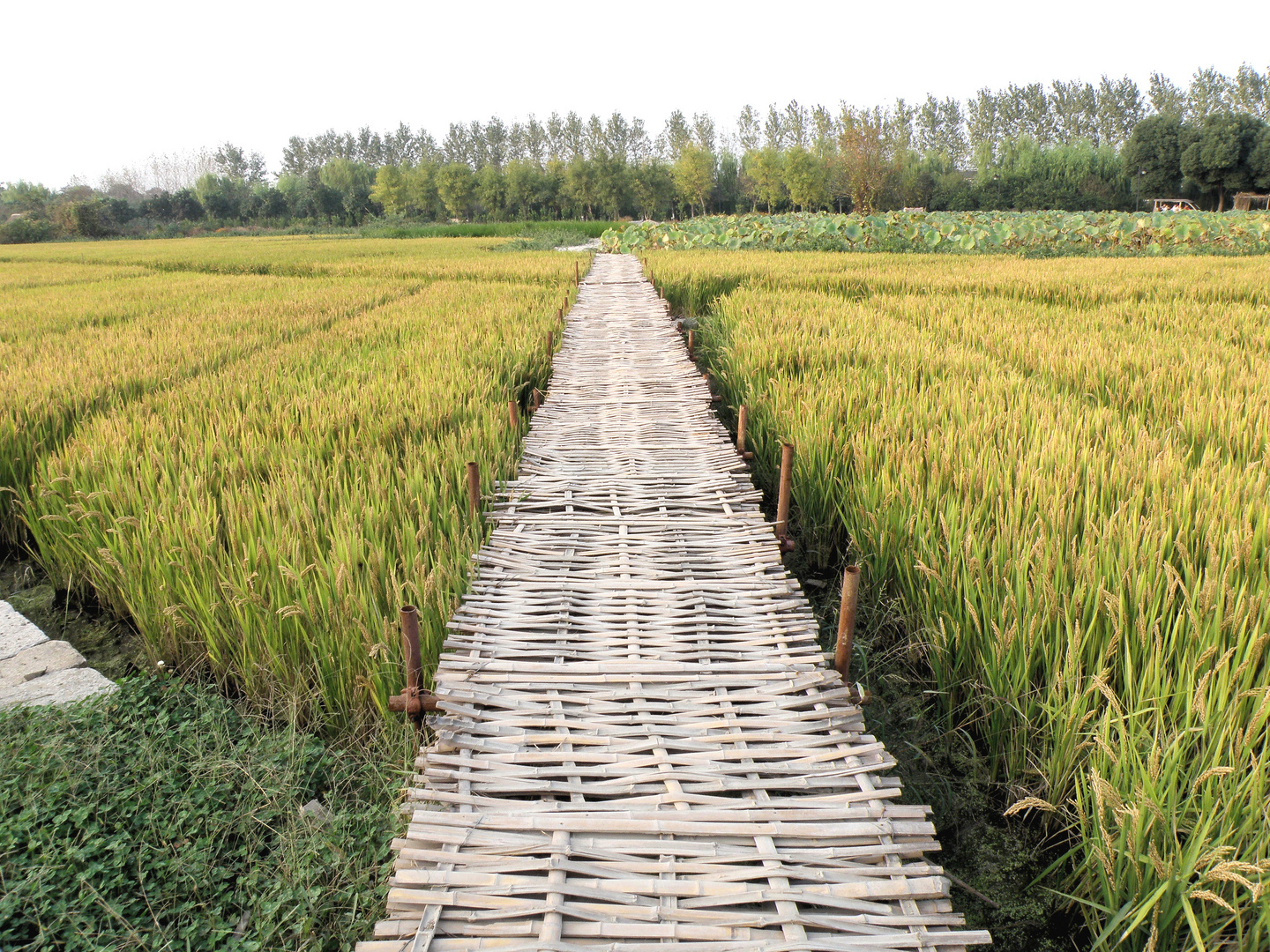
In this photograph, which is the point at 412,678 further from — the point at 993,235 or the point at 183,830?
the point at 993,235

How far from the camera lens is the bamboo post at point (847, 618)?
1.68m

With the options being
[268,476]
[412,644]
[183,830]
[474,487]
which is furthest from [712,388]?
[183,830]

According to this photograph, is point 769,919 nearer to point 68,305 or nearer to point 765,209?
point 68,305

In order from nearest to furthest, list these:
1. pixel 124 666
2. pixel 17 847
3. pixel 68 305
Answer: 1. pixel 17 847
2. pixel 124 666
3. pixel 68 305

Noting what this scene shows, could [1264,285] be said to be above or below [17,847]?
above

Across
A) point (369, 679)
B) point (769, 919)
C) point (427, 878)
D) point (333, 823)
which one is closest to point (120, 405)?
point (369, 679)

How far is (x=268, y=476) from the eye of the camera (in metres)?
2.93

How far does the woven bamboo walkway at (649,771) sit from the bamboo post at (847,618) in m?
0.05

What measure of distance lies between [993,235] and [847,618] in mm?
16929

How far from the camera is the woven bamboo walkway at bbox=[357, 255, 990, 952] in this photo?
1214 millimetres

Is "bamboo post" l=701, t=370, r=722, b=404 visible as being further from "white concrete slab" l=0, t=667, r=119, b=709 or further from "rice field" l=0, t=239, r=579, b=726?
"white concrete slab" l=0, t=667, r=119, b=709

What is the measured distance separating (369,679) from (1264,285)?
9187mm

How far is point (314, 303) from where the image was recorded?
Result: 788 cm

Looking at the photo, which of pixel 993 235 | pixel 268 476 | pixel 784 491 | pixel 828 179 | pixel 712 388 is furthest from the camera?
pixel 828 179
